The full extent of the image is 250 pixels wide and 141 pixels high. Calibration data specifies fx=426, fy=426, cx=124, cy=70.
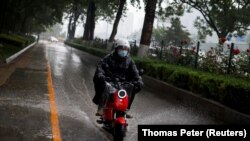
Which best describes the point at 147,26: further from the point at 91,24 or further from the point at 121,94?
the point at 91,24

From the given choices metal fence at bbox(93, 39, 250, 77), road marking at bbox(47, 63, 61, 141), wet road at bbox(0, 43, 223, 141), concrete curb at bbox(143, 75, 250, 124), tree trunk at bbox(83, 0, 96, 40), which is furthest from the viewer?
tree trunk at bbox(83, 0, 96, 40)

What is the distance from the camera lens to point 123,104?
23.4 ft

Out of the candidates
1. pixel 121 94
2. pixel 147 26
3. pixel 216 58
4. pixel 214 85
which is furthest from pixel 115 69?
pixel 147 26

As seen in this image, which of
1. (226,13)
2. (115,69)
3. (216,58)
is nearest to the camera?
(115,69)

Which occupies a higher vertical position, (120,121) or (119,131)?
(120,121)

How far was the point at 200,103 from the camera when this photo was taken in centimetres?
1205

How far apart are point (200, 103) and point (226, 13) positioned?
116ft

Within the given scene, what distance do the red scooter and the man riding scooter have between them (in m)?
0.20

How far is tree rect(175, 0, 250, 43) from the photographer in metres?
44.6

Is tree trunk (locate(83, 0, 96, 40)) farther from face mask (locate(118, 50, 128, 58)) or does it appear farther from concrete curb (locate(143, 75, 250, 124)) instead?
face mask (locate(118, 50, 128, 58))

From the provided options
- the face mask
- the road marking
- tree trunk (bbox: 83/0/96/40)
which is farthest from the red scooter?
tree trunk (bbox: 83/0/96/40)

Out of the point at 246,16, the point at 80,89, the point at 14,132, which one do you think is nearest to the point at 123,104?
the point at 14,132

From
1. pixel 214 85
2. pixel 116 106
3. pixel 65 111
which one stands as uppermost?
pixel 214 85

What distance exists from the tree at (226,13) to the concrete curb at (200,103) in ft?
96.8
